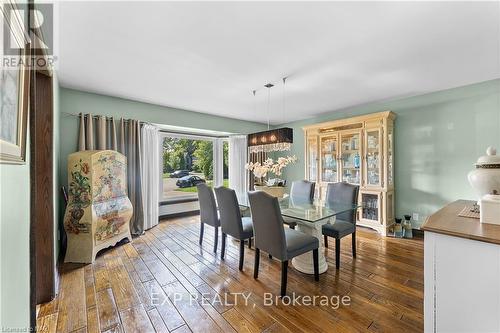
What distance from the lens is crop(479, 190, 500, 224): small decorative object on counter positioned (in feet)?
4.01

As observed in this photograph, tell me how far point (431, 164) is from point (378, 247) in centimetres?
163

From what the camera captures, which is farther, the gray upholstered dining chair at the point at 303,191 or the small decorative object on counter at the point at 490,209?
the gray upholstered dining chair at the point at 303,191

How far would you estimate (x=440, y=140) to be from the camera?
340 cm

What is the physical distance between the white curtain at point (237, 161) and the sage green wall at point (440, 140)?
2824 mm

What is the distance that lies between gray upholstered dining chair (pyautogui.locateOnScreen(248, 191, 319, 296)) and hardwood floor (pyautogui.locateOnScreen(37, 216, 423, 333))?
27 centimetres

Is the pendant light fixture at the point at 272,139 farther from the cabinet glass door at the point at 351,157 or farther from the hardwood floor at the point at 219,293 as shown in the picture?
the cabinet glass door at the point at 351,157

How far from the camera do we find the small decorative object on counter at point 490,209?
1224 millimetres

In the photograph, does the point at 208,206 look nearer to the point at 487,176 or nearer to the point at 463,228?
the point at 463,228

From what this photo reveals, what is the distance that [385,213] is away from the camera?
3.64m

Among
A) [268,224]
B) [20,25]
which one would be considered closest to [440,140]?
[268,224]

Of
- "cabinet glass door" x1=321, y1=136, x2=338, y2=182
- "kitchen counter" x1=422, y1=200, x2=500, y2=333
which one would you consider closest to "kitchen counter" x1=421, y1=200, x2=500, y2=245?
"kitchen counter" x1=422, y1=200, x2=500, y2=333

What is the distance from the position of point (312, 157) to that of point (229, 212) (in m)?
2.82

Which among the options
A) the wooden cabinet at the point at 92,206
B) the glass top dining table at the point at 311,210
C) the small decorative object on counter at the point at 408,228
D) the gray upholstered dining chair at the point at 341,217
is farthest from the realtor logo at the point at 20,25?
the small decorative object on counter at the point at 408,228

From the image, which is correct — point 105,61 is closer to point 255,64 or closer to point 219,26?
point 219,26
